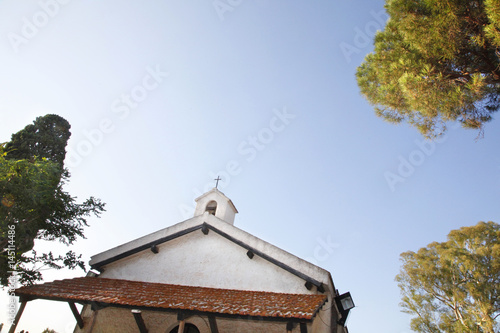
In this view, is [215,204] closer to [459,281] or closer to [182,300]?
[182,300]

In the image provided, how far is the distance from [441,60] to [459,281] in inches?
559

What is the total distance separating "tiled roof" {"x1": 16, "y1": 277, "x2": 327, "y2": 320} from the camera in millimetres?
6483

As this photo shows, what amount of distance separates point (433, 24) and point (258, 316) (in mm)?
7725

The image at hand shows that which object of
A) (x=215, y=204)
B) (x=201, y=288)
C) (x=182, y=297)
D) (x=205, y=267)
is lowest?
(x=182, y=297)

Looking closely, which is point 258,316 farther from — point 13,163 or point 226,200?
point 13,163

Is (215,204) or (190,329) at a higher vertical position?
(215,204)

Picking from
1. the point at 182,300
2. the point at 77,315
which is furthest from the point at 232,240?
the point at 77,315

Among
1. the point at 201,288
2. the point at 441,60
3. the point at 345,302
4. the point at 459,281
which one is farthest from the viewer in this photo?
the point at 459,281

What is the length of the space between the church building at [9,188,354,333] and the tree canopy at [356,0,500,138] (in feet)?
18.4

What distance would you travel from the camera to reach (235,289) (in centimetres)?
890

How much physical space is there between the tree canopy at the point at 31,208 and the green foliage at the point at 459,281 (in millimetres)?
18027

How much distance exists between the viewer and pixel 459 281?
50.4 feet

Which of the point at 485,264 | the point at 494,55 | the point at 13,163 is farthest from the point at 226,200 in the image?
the point at 485,264

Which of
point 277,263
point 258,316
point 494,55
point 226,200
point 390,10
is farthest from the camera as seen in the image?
point 226,200
